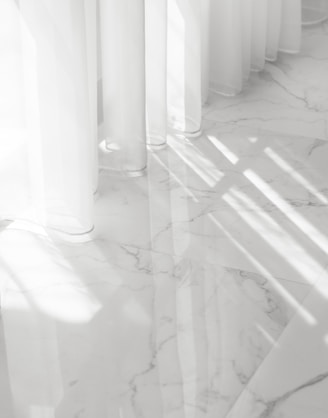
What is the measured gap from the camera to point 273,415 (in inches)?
55.5

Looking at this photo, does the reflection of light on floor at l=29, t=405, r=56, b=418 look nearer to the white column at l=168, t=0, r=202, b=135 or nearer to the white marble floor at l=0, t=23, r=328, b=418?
the white marble floor at l=0, t=23, r=328, b=418

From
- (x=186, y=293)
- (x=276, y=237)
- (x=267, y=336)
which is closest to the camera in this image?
(x=267, y=336)

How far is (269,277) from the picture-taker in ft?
5.68

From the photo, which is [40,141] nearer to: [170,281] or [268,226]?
[170,281]

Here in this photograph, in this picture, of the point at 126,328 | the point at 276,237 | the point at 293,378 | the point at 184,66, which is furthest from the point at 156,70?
the point at 293,378

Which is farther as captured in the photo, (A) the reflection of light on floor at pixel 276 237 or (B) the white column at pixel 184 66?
(B) the white column at pixel 184 66

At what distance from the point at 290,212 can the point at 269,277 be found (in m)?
0.25

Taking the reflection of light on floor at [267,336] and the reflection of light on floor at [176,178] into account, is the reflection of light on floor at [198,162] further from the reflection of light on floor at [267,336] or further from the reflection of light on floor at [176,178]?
the reflection of light on floor at [267,336]

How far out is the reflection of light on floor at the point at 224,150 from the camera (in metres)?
2.15

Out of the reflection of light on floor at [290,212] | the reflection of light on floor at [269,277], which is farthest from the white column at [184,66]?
the reflection of light on floor at [269,277]

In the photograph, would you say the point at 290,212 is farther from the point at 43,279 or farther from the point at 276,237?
the point at 43,279

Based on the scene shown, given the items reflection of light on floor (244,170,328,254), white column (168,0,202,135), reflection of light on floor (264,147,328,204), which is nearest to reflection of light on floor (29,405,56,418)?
reflection of light on floor (244,170,328,254)

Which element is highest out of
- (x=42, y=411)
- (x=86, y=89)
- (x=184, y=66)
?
(x=86, y=89)

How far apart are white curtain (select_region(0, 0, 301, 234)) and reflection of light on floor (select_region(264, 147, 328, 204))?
198mm
